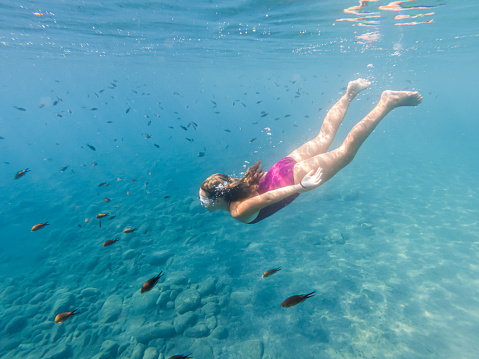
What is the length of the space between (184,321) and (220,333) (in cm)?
118

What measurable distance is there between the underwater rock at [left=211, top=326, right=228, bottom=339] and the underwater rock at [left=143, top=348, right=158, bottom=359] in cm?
162

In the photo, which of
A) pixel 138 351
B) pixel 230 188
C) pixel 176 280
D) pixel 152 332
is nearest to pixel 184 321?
pixel 152 332

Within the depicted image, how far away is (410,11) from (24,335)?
23.8 metres

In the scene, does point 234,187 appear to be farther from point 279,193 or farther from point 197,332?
point 197,332

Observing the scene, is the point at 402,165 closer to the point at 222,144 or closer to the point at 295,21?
the point at 295,21

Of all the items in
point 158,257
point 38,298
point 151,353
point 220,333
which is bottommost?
point 38,298

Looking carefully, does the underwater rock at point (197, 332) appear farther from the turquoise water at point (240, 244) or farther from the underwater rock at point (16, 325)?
the underwater rock at point (16, 325)

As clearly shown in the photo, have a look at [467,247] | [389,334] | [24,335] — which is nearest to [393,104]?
[389,334]

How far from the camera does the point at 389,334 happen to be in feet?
21.6

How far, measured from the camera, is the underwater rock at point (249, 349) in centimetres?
623

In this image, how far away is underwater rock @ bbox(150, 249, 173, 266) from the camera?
405 inches

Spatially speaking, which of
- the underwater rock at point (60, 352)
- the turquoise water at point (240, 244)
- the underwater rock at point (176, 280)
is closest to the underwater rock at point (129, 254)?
the turquoise water at point (240, 244)

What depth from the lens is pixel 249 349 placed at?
6.33 metres

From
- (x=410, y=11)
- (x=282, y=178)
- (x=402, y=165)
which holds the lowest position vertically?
(x=402, y=165)
